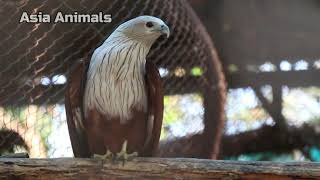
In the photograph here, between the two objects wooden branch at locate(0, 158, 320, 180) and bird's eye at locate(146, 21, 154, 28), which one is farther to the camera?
bird's eye at locate(146, 21, 154, 28)

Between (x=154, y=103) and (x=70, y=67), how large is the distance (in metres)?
0.57

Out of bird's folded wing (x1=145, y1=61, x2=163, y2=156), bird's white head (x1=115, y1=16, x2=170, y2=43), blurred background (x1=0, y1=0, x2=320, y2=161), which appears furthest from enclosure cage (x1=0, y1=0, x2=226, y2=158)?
bird's folded wing (x1=145, y1=61, x2=163, y2=156)

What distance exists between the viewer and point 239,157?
267 centimetres

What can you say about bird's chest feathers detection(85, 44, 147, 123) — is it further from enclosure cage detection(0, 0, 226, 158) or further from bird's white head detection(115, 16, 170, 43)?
enclosure cage detection(0, 0, 226, 158)

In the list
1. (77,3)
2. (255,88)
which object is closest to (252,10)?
(255,88)

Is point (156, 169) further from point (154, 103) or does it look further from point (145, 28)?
→ point (145, 28)

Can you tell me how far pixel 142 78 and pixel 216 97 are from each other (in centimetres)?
73

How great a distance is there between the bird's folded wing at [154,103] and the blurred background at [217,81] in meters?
0.55

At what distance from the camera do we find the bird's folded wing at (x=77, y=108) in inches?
71.6

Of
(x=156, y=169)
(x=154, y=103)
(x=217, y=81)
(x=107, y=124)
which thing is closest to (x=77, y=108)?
(x=107, y=124)

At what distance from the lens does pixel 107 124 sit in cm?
181

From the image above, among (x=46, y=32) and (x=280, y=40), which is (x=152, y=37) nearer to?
(x=46, y=32)

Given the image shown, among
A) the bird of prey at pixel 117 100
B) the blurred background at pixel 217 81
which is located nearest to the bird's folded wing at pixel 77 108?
the bird of prey at pixel 117 100

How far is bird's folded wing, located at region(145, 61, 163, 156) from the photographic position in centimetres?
181
